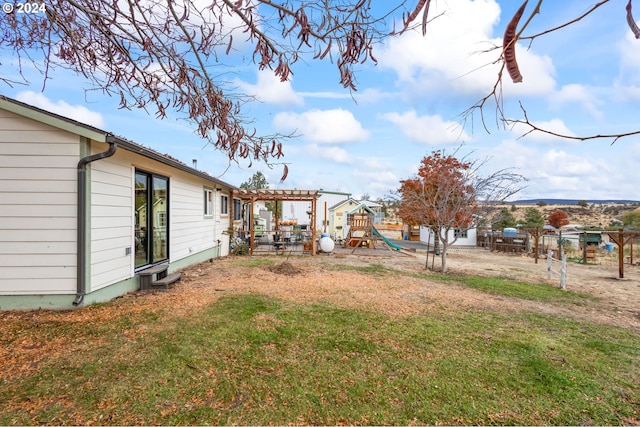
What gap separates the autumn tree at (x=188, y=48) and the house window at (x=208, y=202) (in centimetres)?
739

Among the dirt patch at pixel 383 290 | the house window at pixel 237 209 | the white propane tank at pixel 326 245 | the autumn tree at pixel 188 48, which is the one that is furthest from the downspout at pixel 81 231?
the white propane tank at pixel 326 245

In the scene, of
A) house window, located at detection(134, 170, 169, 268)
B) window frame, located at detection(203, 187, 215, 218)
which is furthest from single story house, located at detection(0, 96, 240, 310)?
window frame, located at detection(203, 187, 215, 218)

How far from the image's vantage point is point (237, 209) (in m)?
14.8

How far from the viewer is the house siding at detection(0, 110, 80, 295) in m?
4.43

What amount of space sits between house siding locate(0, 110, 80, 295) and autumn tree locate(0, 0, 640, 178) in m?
1.67

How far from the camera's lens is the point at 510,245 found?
59.3 ft

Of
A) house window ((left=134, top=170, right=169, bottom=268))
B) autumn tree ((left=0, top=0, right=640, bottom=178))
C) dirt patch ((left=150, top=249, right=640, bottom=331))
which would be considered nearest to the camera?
autumn tree ((left=0, top=0, right=640, bottom=178))

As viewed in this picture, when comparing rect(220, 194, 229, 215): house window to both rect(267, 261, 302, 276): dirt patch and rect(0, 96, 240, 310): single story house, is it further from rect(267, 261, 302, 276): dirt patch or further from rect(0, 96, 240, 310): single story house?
rect(0, 96, 240, 310): single story house

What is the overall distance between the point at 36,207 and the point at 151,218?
240 centimetres

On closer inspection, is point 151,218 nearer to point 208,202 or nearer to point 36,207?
point 36,207

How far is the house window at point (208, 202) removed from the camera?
35.2 feet

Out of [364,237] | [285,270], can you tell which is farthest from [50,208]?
[364,237]

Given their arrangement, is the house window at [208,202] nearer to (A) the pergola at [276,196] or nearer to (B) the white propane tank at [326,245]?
(A) the pergola at [276,196]

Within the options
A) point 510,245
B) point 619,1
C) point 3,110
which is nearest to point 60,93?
point 3,110
